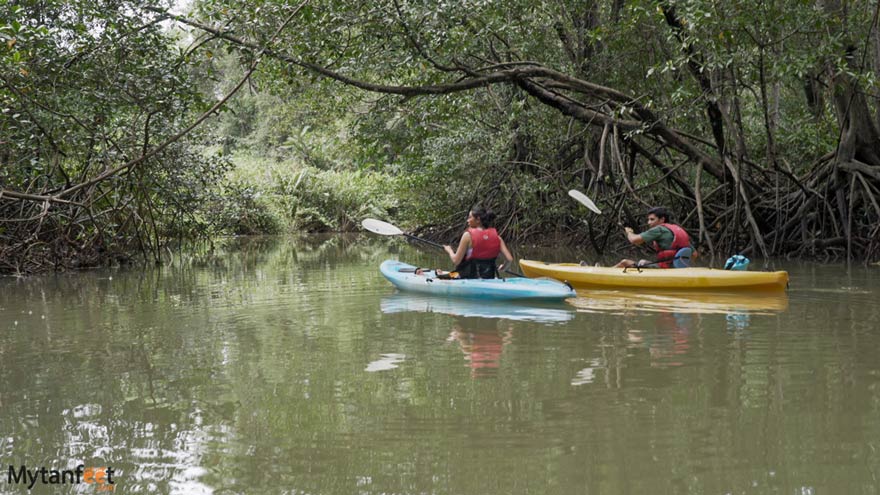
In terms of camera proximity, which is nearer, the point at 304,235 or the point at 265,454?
the point at 265,454

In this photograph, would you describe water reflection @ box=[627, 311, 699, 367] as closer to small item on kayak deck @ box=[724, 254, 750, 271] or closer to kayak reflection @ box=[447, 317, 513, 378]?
kayak reflection @ box=[447, 317, 513, 378]

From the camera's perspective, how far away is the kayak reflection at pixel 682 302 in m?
7.47

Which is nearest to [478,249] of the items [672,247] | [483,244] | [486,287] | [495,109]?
[483,244]

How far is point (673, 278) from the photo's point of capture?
862 cm

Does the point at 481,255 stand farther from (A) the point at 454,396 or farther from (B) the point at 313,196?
(B) the point at 313,196

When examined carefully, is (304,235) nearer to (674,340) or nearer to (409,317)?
(409,317)

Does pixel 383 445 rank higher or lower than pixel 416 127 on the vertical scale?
lower

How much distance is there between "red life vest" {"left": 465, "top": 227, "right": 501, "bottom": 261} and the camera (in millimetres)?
8930

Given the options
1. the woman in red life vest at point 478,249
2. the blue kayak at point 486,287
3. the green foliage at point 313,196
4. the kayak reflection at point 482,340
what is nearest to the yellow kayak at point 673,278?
the woman in red life vest at point 478,249

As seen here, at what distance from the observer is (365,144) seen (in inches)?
573

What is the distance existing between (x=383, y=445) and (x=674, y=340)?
2874 millimetres

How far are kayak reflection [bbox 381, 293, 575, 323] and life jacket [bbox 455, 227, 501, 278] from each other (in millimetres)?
508

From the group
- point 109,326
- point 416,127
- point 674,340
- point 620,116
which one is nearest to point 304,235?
point 416,127

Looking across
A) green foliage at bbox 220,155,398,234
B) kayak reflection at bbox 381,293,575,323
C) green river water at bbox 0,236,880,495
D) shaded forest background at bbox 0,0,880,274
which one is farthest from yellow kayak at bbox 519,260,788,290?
green foliage at bbox 220,155,398,234
